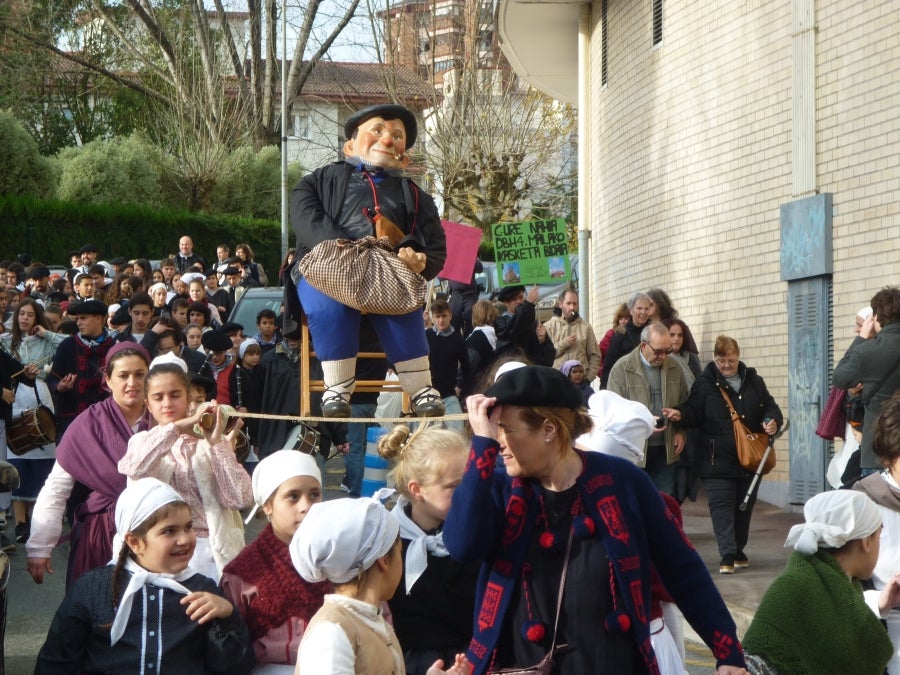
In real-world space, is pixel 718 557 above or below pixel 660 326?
below

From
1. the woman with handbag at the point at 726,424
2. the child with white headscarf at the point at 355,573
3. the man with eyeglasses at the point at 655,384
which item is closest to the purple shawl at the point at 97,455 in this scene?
the child with white headscarf at the point at 355,573

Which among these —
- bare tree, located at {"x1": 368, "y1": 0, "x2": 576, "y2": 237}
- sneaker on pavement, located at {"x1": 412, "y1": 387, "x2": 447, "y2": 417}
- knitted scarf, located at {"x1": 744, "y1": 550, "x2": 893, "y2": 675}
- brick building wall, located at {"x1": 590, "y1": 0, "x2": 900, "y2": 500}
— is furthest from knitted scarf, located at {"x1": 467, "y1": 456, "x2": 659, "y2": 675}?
bare tree, located at {"x1": 368, "y1": 0, "x2": 576, "y2": 237}

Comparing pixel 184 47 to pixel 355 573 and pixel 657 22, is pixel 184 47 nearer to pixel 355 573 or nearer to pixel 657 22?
pixel 657 22

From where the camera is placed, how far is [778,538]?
1170 cm

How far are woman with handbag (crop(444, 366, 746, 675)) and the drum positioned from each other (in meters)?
6.86

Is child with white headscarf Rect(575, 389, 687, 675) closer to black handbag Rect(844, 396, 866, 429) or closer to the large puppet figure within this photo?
the large puppet figure

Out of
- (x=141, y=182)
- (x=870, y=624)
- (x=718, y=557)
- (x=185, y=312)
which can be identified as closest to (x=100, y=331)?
(x=185, y=312)

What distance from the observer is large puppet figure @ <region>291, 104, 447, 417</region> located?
7.34 m

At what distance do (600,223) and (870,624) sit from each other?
1553cm

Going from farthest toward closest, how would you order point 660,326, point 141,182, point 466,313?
point 141,182 → point 466,313 → point 660,326

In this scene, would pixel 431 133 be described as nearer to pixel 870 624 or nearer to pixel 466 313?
pixel 466 313

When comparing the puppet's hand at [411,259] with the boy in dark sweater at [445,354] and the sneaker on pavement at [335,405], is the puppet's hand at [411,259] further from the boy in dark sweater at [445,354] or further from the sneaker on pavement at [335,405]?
the boy in dark sweater at [445,354]

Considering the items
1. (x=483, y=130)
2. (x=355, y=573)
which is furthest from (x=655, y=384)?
(x=483, y=130)

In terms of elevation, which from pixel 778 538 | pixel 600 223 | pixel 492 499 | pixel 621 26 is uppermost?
pixel 621 26
